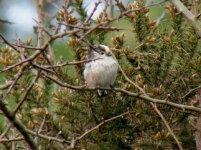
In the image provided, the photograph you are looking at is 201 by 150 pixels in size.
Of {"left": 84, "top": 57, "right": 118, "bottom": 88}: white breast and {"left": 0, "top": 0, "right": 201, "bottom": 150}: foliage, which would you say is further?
{"left": 84, "top": 57, "right": 118, "bottom": 88}: white breast

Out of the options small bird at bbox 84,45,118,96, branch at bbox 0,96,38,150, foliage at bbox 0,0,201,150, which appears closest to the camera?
branch at bbox 0,96,38,150

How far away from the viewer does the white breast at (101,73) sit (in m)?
4.10

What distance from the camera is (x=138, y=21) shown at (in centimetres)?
Result: 390

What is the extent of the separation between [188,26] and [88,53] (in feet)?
2.22

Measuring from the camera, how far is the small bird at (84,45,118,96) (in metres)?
4.06

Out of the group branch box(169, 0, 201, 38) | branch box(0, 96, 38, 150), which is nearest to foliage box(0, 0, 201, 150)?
branch box(169, 0, 201, 38)

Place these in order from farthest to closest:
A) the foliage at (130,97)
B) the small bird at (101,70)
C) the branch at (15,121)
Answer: the small bird at (101,70) < the foliage at (130,97) < the branch at (15,121)

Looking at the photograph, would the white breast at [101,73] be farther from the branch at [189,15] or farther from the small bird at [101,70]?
the branch at [189,15]

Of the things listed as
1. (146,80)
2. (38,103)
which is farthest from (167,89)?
(38,103)

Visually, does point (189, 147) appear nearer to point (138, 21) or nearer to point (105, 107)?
point (105, 107)

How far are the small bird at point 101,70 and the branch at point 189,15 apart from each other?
1.73 feet

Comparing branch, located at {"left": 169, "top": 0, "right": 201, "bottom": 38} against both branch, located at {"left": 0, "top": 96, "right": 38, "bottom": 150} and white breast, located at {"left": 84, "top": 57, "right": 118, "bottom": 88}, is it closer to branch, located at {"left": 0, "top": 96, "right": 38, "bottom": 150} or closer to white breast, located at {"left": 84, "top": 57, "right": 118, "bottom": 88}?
white breast, located at {"left": 84, "top": 57, "right": 118, "bottom": 88}

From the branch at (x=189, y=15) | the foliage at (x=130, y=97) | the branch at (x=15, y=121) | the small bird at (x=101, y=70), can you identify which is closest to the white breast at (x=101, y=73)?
the small bird at (x=101, y=70)

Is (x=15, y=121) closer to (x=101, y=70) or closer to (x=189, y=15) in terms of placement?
(x=189, y=15)
